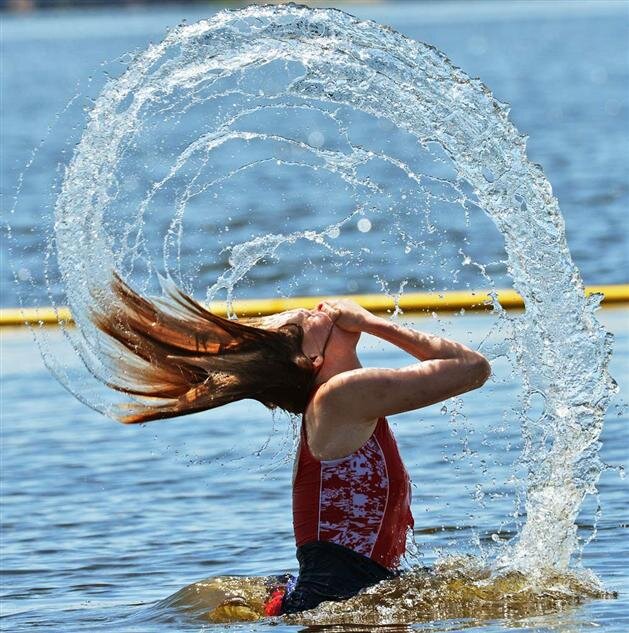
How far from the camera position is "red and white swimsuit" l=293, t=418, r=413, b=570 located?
5875mm

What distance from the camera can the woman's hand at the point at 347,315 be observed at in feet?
18.7

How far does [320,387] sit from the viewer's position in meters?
5.70

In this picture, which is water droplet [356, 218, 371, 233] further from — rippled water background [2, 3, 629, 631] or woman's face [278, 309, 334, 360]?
woman's face [278, 309, 334, 360]

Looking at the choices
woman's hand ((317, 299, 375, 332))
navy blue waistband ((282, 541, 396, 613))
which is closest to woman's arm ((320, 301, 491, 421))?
woman's hand ((317, 299, 375, 332))

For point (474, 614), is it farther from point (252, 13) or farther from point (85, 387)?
point (85, 387)

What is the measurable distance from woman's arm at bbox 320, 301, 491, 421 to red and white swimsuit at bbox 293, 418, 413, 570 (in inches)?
8.9

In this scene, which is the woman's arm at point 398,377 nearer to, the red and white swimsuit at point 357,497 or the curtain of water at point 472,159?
the red and white swimsuit at point 357,497

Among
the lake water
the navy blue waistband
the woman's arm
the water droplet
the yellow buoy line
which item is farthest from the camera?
the water droplet

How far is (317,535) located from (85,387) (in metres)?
5.27

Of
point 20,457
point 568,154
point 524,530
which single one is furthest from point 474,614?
point 568,154

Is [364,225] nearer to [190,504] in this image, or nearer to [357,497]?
[190,504]

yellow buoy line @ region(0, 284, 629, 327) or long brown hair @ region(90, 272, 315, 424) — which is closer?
long brown hair @ region(90, 272, 315, 424)

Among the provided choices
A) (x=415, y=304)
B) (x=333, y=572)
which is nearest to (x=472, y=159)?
(x=333, y=572)

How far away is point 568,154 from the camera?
29.6 metres
